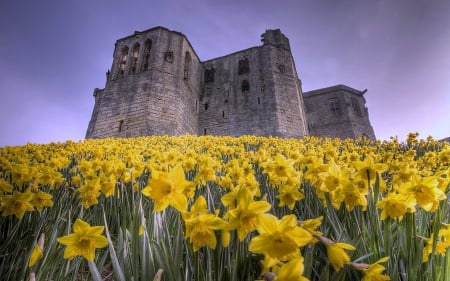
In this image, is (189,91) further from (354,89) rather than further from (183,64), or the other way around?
(354,89)

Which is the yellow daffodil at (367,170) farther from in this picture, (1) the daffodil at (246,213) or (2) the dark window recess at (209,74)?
(2) the dark window recess at (209,74)

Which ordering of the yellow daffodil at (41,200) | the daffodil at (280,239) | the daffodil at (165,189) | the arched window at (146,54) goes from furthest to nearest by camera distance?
the arched window at (146,54), the yellow daffodil at (41,200), the daffodil at (165,189), the daffodil at (280,239)

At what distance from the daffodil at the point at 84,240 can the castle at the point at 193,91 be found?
15.2 meters

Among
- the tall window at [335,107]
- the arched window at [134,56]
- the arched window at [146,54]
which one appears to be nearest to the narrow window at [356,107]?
the tall window at [335,107]

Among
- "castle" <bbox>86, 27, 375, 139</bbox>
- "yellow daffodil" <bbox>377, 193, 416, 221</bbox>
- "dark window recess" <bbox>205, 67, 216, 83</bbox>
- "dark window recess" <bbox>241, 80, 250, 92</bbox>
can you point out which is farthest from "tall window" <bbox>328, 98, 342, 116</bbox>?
"yellow daffodil" <bbox>377, 193, 416, 221</bbox>

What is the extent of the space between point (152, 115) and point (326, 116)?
67.9ft

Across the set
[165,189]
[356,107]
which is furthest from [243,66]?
[165,189]

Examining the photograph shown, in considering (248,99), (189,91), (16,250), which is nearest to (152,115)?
(189,91)

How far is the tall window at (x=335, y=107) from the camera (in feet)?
93.5

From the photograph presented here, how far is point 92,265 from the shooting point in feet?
→ 3.16

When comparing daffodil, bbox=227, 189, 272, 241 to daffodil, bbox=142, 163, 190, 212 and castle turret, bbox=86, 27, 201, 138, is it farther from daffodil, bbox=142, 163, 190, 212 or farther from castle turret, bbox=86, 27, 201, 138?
castle turret, bbox=86, 27, 201, 138

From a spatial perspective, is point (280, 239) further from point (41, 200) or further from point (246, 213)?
point (41, 200)

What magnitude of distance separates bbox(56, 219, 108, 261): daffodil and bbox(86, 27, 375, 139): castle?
1524cm

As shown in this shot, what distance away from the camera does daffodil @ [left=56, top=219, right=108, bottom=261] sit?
93cm
